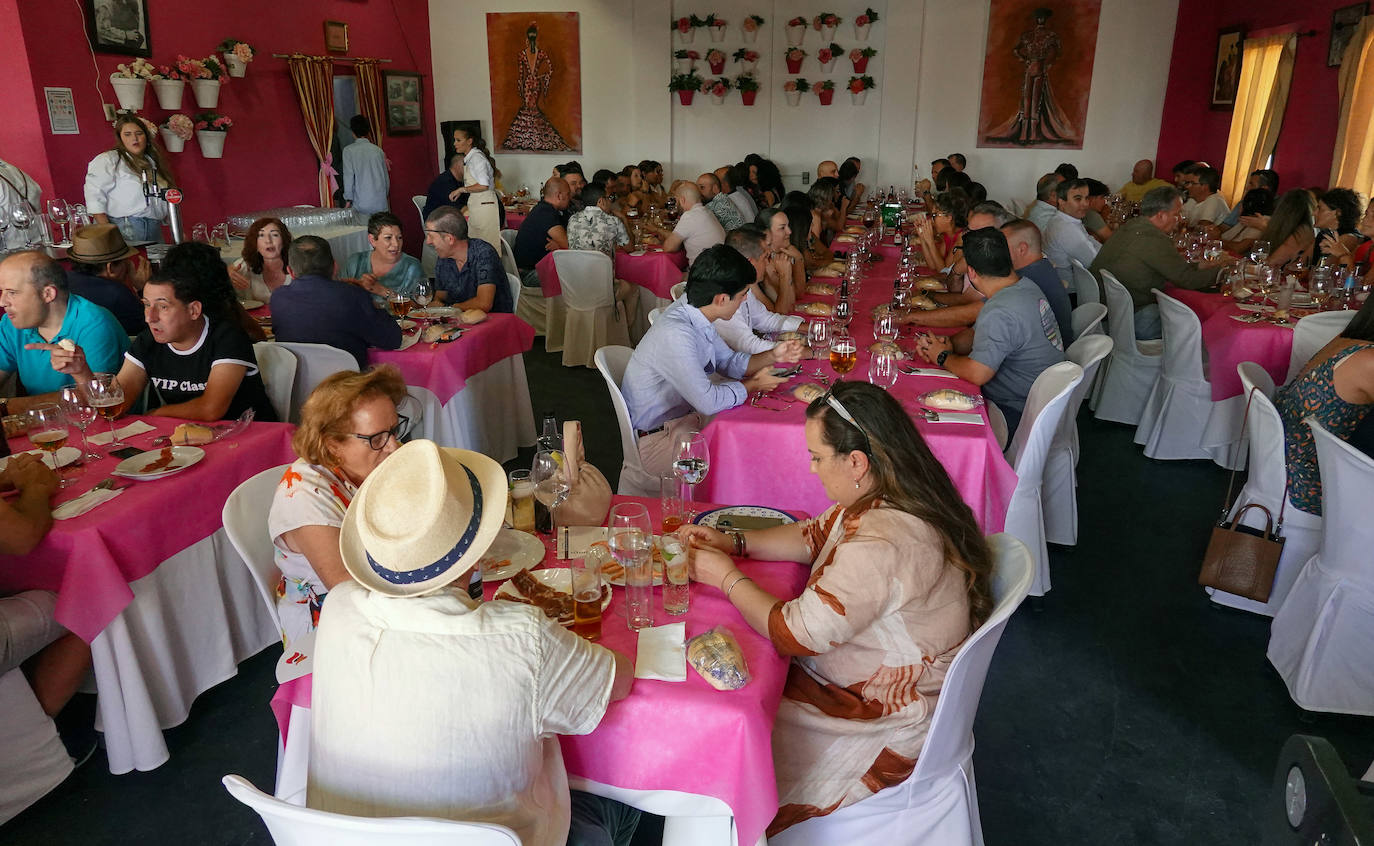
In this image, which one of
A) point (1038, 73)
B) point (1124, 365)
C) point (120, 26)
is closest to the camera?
point (1124, 365)

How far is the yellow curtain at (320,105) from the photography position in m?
9.25

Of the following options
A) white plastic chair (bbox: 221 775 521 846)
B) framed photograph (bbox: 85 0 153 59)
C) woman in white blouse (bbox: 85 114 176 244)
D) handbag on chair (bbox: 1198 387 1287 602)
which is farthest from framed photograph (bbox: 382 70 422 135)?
white plastic chair (bbox: 221 775 521 846)

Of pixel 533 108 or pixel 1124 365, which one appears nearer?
pixel 1124 365

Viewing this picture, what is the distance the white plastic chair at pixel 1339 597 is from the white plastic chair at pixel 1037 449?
0.76 meters

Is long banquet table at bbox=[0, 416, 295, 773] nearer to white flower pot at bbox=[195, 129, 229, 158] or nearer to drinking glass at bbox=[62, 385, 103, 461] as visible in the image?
drinking glass at bbox=[62, 385, 103, 461]

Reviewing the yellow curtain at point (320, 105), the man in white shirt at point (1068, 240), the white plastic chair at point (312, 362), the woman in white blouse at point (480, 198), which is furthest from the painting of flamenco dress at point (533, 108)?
the white plastic chair at point (312, 362)

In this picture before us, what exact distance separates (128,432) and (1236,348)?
4.99 m

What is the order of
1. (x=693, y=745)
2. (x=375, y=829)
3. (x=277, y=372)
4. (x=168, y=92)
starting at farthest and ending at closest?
(x=168, y=92) → (x=277, y=372) → (x=693, y=745) → (x=375, y=829)

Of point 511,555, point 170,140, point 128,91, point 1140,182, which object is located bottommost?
point 511,555

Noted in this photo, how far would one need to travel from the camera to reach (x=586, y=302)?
6945 millimetres

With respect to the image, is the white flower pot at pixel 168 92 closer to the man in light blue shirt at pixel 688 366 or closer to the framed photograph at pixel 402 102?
the framed photograph at pixel 402 102

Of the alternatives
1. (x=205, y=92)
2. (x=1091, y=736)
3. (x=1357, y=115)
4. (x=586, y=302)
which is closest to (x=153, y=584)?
(x=1091, y=736)

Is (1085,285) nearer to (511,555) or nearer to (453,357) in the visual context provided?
(453,357)

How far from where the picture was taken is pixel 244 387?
11.6ft
